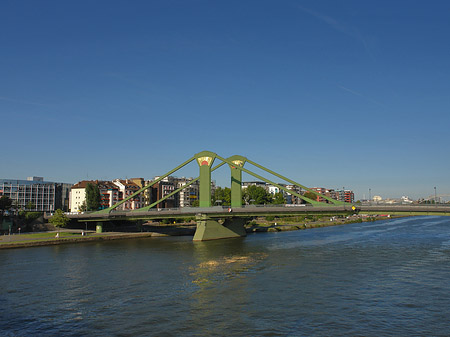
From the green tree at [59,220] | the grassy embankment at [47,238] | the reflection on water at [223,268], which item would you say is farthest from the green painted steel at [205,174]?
the reflection on water at [223,268]

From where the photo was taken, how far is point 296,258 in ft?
171

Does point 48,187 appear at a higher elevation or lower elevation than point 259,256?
higher

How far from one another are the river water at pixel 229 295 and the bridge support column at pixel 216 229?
24783 mm

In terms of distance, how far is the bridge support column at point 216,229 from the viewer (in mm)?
79812

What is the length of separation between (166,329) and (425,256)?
39.9 meters

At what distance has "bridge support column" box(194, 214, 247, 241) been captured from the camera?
79812mm

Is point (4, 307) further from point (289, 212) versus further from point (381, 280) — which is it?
point (289, 212)

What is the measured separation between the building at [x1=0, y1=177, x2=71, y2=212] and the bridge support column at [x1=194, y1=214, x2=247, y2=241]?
101309 mm

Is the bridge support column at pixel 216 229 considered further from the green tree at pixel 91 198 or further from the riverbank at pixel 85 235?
the green tree at pixel 91 198

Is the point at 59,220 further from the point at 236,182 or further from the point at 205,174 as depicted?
the point at 236,182

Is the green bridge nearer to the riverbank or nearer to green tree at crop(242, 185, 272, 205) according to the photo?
the riverbank

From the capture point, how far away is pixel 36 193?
17012 cm

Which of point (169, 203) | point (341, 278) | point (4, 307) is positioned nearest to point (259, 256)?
point (341, 278)

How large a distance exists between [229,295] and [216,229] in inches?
2053
